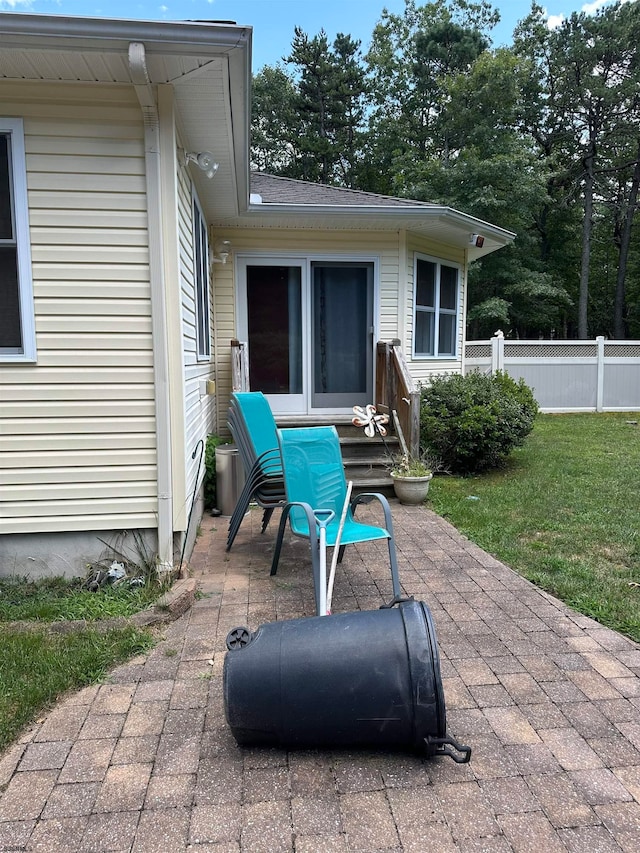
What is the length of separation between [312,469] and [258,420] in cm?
A: 122

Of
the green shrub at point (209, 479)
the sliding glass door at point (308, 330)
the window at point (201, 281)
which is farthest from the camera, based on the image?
the sliding glass door at point (308, 330)

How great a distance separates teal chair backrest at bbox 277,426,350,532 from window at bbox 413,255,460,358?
4.69 meters

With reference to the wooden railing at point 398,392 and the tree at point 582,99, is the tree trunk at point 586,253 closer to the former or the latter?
the tree at point 582,99

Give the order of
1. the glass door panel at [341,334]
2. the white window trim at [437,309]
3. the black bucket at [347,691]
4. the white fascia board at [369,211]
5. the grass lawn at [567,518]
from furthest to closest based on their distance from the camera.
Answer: the white window trim at [437,309], the glass door panel at [341,334], the white fascia board at [369,211], the grass lawn at [567,518], the black bucket at [347,691]

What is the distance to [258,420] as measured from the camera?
190 inches

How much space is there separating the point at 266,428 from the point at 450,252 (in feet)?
17.3

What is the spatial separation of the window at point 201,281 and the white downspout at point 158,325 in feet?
4.78

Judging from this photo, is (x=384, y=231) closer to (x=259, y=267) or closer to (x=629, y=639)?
(x=259, y=267)

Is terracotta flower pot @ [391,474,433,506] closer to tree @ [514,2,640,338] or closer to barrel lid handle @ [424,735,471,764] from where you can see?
barrel lid handle @ [424,735,471,764]

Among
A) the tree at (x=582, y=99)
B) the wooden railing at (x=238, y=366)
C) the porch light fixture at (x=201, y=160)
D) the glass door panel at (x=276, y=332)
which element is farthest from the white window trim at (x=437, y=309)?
the tree at (x=582, y=99)

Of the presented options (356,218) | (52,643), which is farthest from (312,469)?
(356,218)

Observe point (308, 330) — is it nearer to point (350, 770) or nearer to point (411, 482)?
point (411, 482)

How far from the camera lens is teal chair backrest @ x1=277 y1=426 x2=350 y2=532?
3680 mm

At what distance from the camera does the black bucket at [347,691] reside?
193 cm
